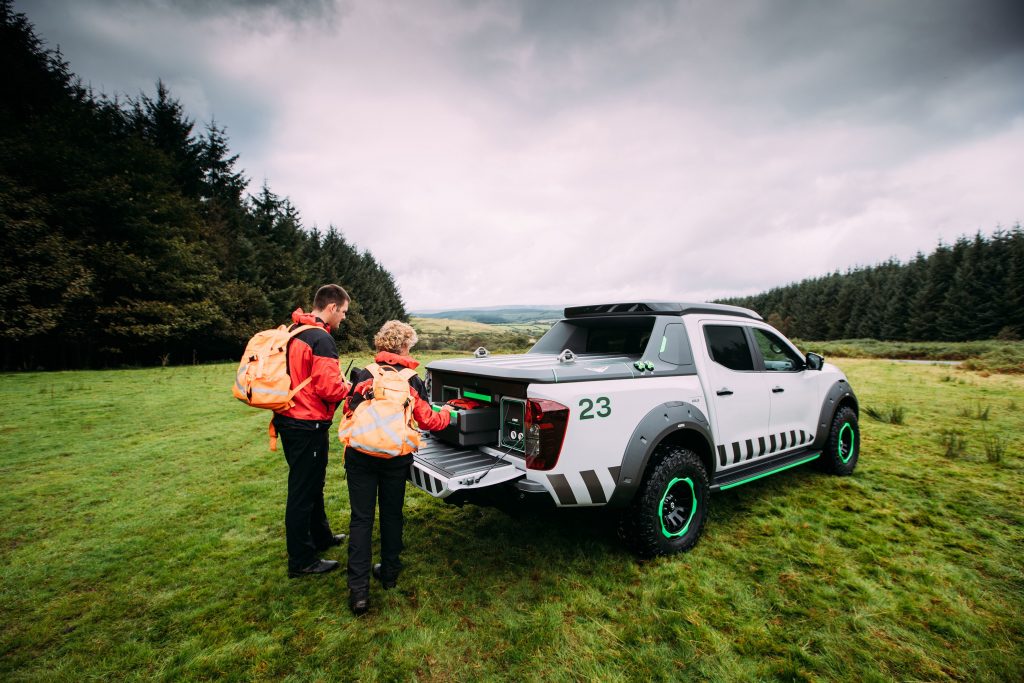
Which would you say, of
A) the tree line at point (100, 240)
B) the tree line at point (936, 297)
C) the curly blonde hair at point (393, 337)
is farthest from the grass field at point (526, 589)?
the tree line at point (936, 297)

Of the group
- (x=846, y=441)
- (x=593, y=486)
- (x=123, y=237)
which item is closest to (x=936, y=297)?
(x=846, y=441)

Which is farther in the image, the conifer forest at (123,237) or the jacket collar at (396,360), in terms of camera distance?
the conifer forest at (123,237)

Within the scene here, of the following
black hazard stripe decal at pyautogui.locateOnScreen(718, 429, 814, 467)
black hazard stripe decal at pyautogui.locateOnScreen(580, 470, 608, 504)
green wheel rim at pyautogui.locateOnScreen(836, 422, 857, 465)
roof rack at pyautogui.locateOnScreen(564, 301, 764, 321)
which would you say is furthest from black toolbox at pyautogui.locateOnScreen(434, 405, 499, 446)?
green wheel rim at pyautogui.locateOnScreen(836, 422, 857, 465)

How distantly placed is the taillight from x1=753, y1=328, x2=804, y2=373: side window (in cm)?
279

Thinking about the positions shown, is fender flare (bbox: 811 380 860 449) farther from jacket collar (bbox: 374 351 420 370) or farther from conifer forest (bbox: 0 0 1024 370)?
conifer forest (bbox: 0 0 1024 370)

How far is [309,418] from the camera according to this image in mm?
2867

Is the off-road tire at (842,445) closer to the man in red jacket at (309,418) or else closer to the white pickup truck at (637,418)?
the white pickup truck at (637,418)

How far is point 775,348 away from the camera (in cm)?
459

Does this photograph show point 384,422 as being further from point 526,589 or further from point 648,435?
point 648,435

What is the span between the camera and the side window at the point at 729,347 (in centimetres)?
377

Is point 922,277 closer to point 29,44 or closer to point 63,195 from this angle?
point 63,195

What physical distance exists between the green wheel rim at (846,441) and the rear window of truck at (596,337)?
3056 mm

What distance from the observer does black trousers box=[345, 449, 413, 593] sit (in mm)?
2695

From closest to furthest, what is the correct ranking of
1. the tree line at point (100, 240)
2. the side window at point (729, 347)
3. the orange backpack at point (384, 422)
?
the orange backpack at point (384, 422) < the side window at point (729, 347) < the tree line at point (100, 240)
